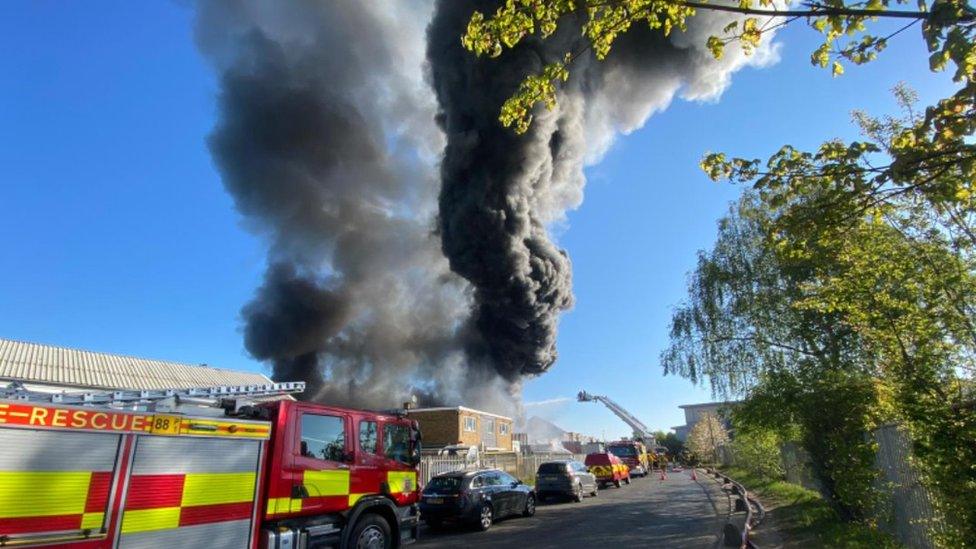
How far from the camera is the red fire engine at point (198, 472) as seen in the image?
4277 millimetres

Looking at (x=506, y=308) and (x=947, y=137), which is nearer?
(x=947, y=137)

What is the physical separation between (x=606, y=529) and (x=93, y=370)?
1862 centimetres

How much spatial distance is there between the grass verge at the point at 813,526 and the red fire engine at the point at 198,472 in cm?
614

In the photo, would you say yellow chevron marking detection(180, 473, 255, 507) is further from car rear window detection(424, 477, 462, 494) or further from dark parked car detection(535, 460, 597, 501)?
dark parked car detection(535, 460, 597, 501)

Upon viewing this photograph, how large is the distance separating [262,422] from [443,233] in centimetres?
2321

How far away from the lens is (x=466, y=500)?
11.8 m

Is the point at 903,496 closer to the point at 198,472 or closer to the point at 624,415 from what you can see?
the point at 198,472

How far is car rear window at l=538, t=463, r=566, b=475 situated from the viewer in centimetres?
1872

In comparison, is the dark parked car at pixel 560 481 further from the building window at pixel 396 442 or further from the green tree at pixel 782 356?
the building window at pixel 396 442

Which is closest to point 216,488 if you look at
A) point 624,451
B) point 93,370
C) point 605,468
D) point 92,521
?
point 92,521

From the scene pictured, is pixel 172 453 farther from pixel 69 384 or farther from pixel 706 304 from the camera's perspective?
pixel 706 304

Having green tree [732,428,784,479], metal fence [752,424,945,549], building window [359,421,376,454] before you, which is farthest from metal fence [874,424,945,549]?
green tree [732,428,784,479]

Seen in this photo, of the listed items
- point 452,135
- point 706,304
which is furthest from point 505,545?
point 452,135

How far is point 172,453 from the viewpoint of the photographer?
207 inches
